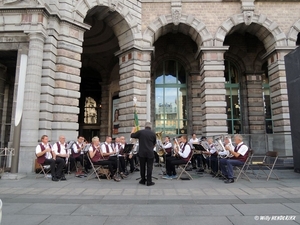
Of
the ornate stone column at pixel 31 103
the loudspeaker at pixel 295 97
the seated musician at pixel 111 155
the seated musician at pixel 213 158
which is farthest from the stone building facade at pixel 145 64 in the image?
the seated musician at pixel 213 158

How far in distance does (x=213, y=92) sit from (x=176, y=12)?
6227 millimetres

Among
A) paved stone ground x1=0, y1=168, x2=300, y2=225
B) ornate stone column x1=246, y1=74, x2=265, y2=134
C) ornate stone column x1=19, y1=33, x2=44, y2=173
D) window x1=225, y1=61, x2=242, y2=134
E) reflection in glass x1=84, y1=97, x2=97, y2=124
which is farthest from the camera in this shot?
reflection in glass x1=84, y1=97, x2=97, y2=124

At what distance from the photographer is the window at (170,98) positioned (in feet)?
63.1

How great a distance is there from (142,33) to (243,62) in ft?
32.2

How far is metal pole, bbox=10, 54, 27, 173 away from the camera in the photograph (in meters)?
9.15

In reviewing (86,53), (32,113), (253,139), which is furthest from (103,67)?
(253,139)

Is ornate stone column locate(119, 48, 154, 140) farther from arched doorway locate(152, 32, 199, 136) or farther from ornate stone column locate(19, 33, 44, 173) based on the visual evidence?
ornate stone column locate(19, 33, 44, 173)

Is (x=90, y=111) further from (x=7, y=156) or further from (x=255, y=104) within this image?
(x=255, y=104)

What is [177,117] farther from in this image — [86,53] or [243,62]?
[86,53]

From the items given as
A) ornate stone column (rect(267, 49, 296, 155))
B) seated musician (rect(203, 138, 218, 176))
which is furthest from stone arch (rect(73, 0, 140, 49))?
ornate stone column (rect(267, 49, 296, 155))

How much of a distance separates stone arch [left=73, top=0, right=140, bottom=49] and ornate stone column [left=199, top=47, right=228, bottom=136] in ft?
16.5

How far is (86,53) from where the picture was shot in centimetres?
2147

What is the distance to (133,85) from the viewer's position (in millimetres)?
14711

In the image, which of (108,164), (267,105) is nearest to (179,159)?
(108,164)
